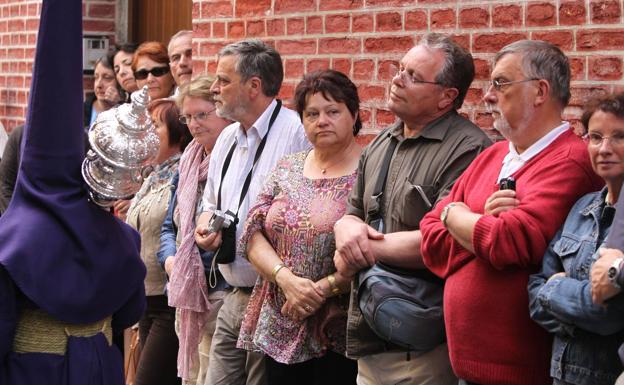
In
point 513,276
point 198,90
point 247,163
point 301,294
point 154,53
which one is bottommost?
point 301,294

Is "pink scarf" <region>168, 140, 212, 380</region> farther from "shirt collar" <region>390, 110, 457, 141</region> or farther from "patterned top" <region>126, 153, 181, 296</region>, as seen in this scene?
"shirt collar" <region>390, 110, 457, 141</region>

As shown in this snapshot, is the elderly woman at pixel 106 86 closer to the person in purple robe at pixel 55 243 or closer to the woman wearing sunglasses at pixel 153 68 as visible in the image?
the woman wearing sunglasses at pixel 153 68

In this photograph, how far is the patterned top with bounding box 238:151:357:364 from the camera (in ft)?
17.6

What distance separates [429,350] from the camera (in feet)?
15.8

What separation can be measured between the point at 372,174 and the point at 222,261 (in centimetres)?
116

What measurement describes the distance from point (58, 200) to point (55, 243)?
16 cm

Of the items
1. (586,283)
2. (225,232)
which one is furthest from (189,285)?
(586,283)

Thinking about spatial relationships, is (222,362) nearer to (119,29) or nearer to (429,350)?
(429,350)

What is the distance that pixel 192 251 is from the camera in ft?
20.6

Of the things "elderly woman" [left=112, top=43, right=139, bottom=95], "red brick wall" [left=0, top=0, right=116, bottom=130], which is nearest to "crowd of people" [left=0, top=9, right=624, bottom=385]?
"elderly woman" [left=112, top=43, right=139, bottom=95]

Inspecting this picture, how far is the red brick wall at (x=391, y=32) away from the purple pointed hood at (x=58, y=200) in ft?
6.24

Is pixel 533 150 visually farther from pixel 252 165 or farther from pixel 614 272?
pixel 252 165

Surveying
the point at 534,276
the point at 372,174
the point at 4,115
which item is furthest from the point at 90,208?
the point at 4,115

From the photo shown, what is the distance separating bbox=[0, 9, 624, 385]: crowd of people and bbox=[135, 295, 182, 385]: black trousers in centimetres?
1
